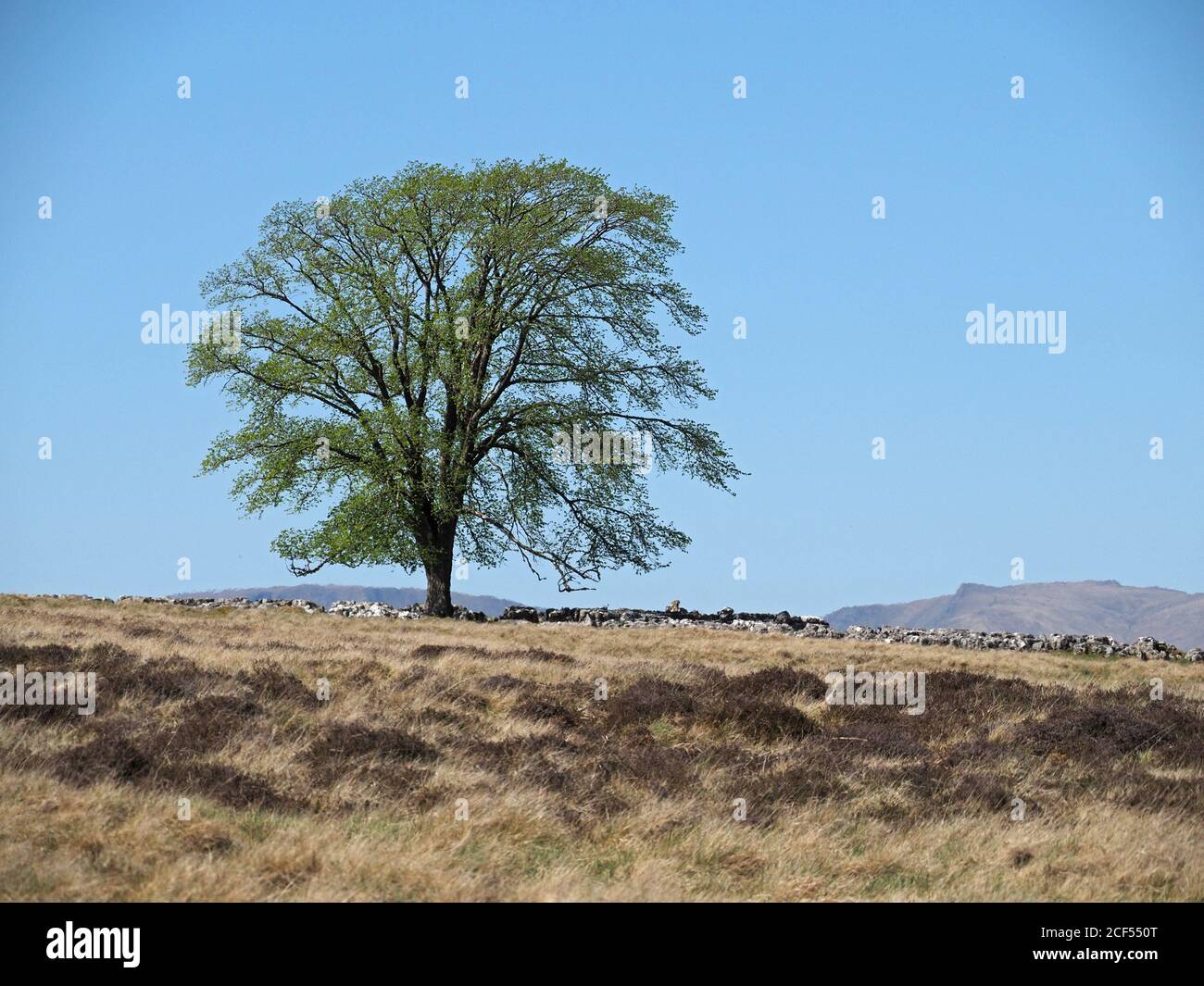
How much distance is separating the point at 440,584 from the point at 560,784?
80.0ft

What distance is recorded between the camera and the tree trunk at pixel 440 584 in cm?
3666

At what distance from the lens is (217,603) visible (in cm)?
3812

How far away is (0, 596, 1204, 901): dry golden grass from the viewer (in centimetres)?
975

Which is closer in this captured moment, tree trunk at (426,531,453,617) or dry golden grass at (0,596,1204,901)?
dry golden grass at (0,596,1204,901)

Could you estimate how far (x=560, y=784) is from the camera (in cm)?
1278

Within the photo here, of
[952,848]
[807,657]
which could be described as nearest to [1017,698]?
[807,657]

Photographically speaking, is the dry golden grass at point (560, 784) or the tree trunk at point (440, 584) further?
the tree trunk at point (440, 584)

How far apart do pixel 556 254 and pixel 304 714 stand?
922 inches

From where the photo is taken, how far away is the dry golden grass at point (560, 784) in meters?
9.75

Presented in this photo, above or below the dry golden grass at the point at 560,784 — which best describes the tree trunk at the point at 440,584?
above

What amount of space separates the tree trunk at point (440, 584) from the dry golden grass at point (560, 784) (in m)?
14.6

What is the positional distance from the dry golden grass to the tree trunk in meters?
14.6

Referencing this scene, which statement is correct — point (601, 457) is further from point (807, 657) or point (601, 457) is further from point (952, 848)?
point (952, 848)

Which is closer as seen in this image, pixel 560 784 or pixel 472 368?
pixel 560 784
